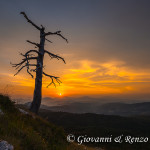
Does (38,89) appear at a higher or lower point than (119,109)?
higher

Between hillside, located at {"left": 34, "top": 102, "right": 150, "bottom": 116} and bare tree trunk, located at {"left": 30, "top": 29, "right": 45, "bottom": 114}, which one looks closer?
bare tree trunk, located at {"left": 30, "top": 29, "right": 45, "bottom": 114}

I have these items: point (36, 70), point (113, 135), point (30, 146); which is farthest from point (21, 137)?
point (113, 135)

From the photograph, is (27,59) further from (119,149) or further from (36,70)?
(119,149)

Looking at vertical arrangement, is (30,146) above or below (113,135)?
above

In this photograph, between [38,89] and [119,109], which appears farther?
[119,109]

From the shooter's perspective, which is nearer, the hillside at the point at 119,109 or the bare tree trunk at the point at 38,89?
the bare tree trunk at the point at 38,89

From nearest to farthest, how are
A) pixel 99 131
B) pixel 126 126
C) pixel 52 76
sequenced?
1. pixel 52 76
2. pixel 99 131
3. pixel 126 126

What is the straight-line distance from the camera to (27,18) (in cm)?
1558

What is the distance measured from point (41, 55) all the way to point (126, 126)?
22545 mm

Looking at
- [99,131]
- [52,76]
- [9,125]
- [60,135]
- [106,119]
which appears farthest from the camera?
[106,119]

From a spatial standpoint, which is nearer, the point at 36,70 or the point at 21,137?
the point at 21,137

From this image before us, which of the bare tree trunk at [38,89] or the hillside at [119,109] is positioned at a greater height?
the bare tree trunk at [38,89]

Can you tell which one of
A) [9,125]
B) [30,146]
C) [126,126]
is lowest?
[126,126]

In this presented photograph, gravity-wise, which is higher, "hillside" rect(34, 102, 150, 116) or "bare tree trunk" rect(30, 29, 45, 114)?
"bare tree trunk" rect(30, 29, 45, 114)
